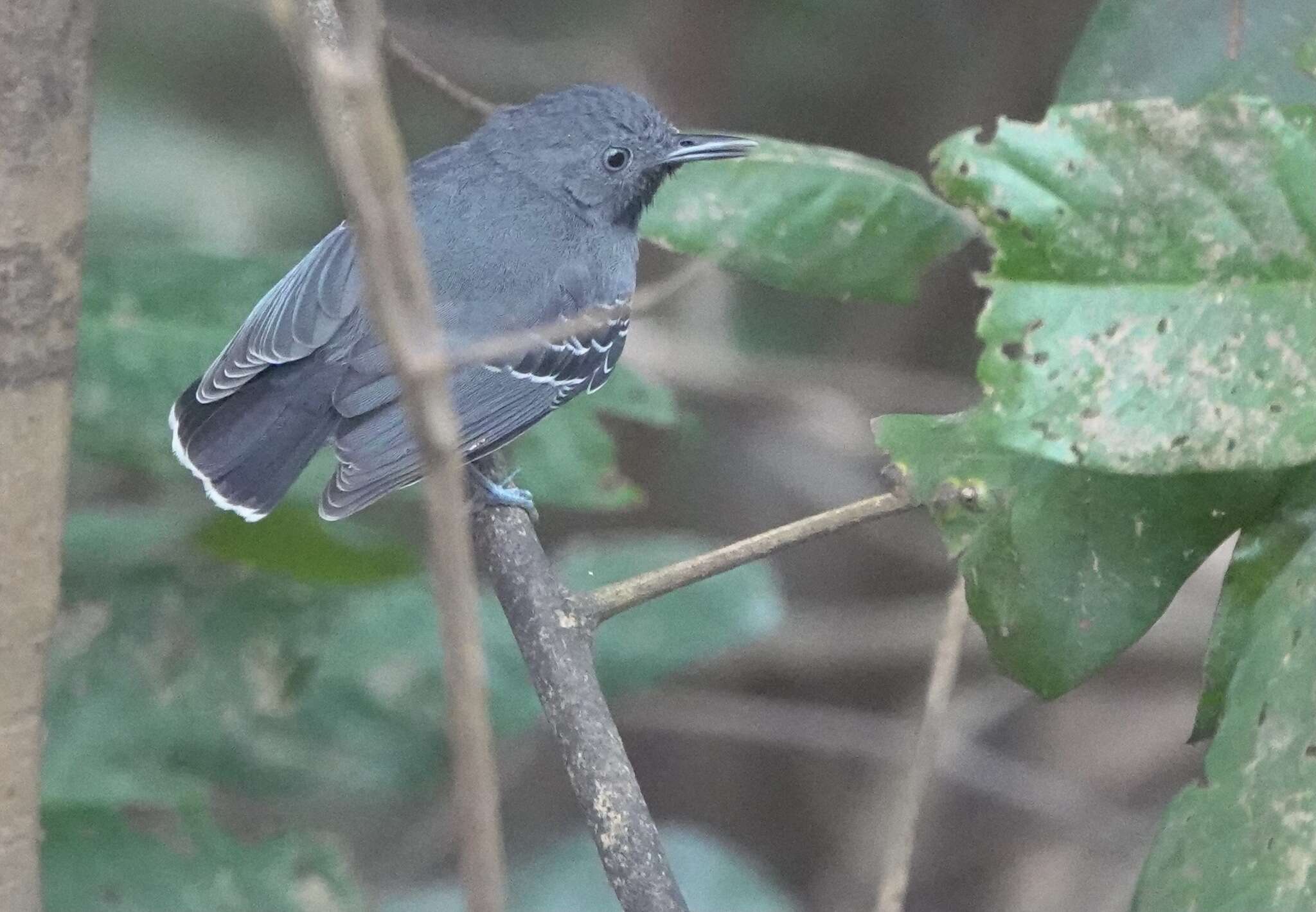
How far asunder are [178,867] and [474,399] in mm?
1008

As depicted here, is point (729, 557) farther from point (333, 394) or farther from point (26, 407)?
point (333, 394)

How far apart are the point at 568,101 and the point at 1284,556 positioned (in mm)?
2015

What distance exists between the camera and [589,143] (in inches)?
126

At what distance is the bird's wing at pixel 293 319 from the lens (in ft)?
8.62

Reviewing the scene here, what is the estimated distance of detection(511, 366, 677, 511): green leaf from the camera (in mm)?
2559

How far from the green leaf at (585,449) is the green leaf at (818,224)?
47 centimetres

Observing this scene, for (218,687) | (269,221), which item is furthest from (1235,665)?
(269,221)

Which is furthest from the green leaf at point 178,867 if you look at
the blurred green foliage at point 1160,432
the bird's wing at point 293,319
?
the blurred green foliage at point 1160,432

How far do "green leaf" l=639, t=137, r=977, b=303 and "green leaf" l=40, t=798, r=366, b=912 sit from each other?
3.78 ft

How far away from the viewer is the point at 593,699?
1.79 m

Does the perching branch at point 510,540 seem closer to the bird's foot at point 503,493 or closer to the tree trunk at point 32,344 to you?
the bird's foot at point 503,493

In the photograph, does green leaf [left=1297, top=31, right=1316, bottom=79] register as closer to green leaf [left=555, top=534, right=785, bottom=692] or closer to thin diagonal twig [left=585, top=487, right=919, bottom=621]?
thin diagonal twig [left=585, top=487, right=919, bottom=621]

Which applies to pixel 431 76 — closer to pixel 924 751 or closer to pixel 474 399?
pixel 474 399

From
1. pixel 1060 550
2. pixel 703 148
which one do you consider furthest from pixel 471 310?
pixel 1060 550
